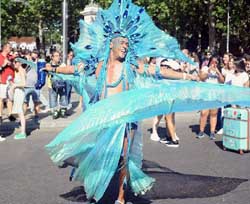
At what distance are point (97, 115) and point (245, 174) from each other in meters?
3.08

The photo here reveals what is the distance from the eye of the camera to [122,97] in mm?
5227

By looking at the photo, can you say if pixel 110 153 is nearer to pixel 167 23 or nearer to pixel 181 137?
pixel 181 137

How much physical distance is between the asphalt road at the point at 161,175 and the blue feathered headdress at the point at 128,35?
5.09ft

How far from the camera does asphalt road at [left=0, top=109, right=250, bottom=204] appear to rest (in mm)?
6123

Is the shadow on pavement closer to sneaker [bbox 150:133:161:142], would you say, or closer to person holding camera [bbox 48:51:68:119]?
sneaker [bbox 150:133:161:142]

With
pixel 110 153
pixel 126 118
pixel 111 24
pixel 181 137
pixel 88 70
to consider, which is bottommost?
pixel 181 137

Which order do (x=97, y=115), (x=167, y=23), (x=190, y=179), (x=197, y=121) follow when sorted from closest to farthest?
1. (x=97, y=115)
2. (x=190, y=179)
3. (x=197, y=121)
4. (x=167, y=23)

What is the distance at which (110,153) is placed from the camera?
17.1 ft

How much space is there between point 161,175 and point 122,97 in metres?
2.23

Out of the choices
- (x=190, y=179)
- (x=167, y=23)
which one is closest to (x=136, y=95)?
(x=190, y=179)

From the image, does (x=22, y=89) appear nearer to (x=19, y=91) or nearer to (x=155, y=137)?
(x=19, y=91)

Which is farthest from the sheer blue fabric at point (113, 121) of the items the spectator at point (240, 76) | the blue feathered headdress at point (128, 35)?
the spectator at point (240, 76)

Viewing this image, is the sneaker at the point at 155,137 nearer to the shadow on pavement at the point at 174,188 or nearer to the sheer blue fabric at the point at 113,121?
the shadow on pavement at the point at 174,188

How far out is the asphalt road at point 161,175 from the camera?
612 centimetres
